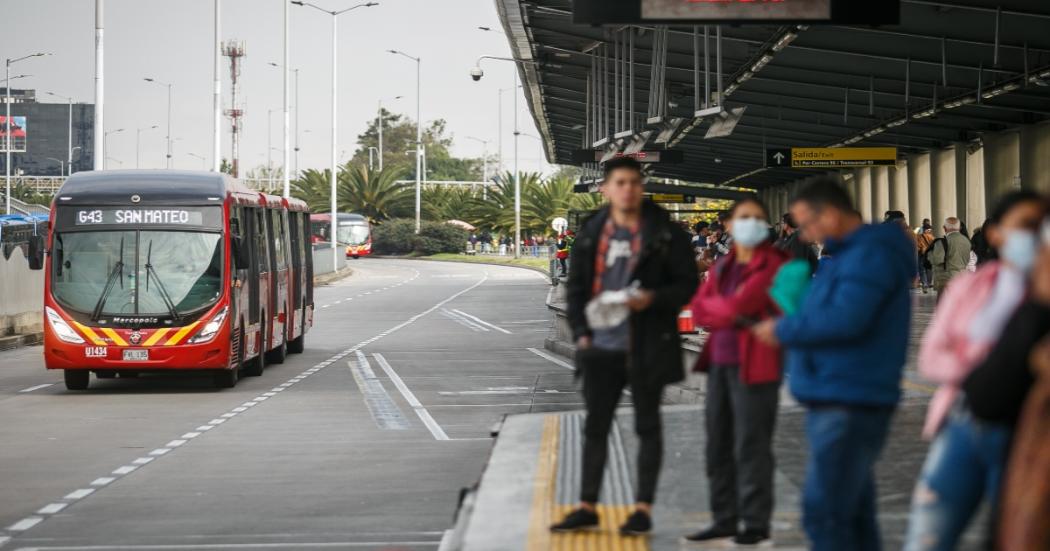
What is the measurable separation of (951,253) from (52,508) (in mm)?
17729

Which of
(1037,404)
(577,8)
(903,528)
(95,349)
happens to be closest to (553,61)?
(95,349)

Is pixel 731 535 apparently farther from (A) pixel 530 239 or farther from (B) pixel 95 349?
(A) pixel 530 239

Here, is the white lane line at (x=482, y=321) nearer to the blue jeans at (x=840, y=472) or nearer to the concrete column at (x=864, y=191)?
the concrete column at (x=864, y=191)

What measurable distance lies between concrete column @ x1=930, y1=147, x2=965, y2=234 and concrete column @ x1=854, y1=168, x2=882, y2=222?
31.4 ft

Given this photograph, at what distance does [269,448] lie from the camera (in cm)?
1566

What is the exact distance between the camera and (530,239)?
393 feet

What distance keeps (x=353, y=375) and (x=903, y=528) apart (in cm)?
1716

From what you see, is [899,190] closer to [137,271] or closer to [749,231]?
[137,271]

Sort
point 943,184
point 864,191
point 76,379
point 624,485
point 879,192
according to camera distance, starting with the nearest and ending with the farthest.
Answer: point 624,485, point 76,379, point 943,184, point 879,192, point 864,191

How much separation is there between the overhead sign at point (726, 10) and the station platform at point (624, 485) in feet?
10.5

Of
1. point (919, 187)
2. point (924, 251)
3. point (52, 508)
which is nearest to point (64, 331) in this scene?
point (52, 508)

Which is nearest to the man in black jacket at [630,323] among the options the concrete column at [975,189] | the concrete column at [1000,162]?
the concrete column at [1000,162]

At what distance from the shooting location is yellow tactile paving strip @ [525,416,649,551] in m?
8.13

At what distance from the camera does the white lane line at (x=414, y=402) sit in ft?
56.2
